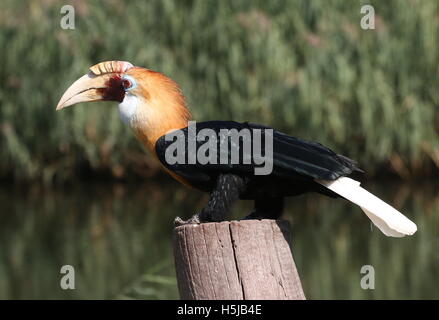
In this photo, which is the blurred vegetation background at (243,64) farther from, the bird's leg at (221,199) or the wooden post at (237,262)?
the wooden post at (237,262)

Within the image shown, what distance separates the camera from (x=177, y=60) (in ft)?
36.8

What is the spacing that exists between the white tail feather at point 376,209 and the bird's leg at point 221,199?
1.04ft

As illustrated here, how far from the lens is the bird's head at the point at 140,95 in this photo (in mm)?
3830

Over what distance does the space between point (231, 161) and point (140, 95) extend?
47 cm

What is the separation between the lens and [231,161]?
3.73 m

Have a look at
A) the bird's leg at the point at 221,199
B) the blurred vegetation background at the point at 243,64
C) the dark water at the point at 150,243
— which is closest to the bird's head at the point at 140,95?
the bird's leg at the point at 221,199

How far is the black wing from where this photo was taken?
11.9ft

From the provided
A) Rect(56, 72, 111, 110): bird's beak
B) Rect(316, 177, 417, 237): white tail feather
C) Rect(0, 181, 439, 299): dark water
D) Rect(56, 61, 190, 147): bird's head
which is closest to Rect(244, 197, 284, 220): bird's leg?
→ Rect(316, 177, 417, 237): white tail feather

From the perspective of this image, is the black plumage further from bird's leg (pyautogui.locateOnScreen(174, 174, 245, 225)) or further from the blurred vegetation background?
the blurred vegetation background

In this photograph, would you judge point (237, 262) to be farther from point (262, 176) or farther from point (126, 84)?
point (126, 84)

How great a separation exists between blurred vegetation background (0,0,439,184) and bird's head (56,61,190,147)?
259 inches

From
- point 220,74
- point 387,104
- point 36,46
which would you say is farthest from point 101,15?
point 387,104

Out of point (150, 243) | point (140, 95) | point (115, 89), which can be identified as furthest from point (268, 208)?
point (150, 243)
